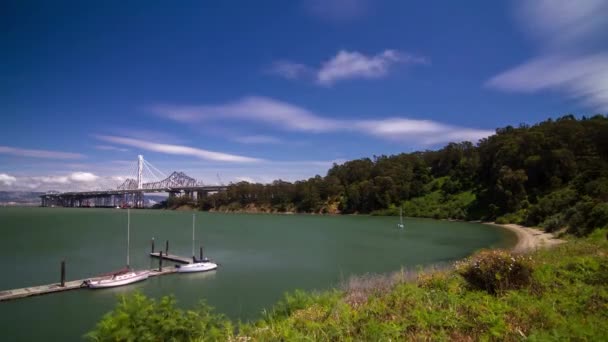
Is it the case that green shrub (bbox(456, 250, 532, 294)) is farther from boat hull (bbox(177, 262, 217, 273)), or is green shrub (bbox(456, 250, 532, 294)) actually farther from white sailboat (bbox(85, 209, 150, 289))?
boat hull (bbox(177, 262, 217, 273))

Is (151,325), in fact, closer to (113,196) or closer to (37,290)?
(37,290)

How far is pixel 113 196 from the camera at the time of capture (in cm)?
15325

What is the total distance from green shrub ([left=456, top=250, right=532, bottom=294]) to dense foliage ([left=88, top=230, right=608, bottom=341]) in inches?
0.8

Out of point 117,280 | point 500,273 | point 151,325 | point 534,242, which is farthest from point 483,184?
point 151,325

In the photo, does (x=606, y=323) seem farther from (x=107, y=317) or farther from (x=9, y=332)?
(x=9, y=332)

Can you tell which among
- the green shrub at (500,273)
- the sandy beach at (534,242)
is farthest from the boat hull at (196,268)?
the green shrub at (500,273)

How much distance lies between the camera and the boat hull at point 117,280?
19047 mm

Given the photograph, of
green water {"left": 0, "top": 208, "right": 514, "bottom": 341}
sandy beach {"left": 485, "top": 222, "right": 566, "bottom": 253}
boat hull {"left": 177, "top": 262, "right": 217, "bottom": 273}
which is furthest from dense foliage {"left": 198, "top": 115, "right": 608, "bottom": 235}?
boat hull {"left": 177, "top": 262, "right": 217, "bottom": 273}

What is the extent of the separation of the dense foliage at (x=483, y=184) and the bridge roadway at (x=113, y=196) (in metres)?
5.21

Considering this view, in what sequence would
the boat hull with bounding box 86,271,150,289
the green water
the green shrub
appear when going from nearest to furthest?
1. the green shrub
2. the green water
3. the boat hull with bounding box 86,271,150,289

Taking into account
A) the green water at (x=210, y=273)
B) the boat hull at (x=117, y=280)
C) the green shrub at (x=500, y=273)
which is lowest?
the green water at (x=210, y=273)

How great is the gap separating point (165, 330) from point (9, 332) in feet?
36.8

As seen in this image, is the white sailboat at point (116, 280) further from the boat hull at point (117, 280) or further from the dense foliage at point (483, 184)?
the dense foliage at point (483, 184)

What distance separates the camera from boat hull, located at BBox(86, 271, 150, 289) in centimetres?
1905
